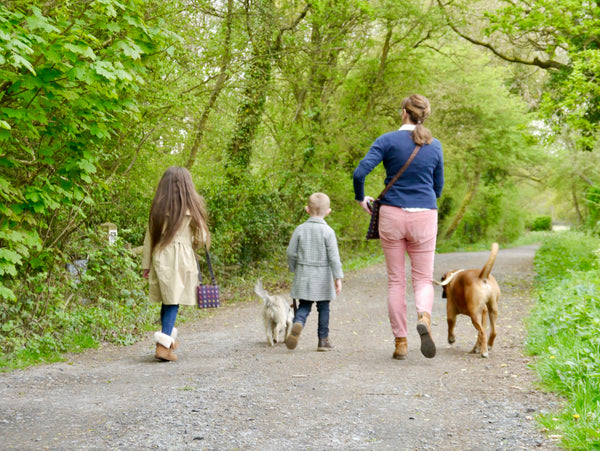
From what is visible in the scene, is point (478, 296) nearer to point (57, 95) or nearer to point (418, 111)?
point (418, 111)

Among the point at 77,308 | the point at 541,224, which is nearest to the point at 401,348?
the point at 77,308

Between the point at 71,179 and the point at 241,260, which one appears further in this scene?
the point at 241,260

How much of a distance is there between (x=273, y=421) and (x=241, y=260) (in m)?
9.71

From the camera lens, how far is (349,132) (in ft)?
56.4

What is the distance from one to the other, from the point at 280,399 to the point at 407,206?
7.34 ft

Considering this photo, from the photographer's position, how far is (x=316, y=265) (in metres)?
6.51

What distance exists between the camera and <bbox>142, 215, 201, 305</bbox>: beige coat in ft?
20.1

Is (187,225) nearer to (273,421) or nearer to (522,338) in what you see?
(273,421)

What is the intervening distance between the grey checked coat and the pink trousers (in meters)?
0.74

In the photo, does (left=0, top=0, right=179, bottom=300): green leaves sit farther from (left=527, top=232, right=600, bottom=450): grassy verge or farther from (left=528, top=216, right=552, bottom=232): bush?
(left=528, top=216, right=552, bottom=232): bush

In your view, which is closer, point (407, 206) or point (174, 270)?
point (407, 206)

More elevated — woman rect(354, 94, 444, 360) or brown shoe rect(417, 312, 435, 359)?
woman rect(354, 94, 444, 360)

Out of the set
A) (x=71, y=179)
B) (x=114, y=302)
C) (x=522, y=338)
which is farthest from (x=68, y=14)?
(x=522, y=338)

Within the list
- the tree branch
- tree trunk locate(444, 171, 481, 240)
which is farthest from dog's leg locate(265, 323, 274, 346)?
tree trunk locate(444, 171, 481, 240)
